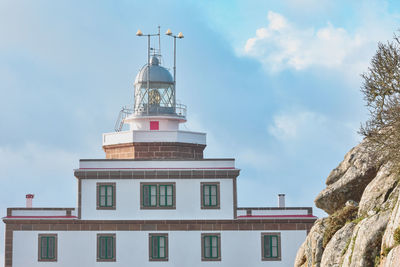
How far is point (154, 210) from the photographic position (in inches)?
1617

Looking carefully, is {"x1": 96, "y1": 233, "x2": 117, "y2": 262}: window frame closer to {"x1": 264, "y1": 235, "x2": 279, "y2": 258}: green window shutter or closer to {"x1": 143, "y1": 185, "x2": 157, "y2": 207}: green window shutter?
{"x1": 143, "y1": 185, "x2": 157, "y2": 207}: green window shutter

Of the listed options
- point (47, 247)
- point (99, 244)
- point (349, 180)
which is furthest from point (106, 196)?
point (349, 180)

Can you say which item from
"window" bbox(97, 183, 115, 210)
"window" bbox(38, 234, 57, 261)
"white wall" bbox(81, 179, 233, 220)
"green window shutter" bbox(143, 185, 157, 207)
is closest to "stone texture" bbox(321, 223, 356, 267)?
"white wall" bbox(81, 179, 233, 220)

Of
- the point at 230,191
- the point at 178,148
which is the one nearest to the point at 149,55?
the point at 178,148

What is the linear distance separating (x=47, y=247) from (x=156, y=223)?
221 inches

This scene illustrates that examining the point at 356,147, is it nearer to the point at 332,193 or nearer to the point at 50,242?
the point at 332,193

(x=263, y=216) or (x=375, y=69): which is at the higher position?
(x=375, y=69)

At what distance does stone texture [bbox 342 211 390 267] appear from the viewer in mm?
21219

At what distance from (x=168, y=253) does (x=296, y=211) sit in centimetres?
697

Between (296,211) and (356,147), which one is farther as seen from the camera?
(296,211)

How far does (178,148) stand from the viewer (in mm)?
43562

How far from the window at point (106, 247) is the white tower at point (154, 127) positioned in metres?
4.79

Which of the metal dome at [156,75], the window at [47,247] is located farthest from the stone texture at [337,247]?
the metal dome at [156,75]

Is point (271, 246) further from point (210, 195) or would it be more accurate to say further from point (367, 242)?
point (367, 242)
